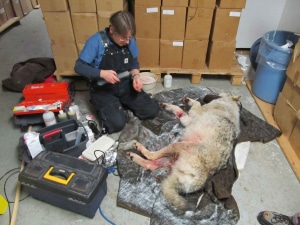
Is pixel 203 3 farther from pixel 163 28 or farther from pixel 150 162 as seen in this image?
pixel 150 162

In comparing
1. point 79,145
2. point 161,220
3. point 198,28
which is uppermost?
point 198,28

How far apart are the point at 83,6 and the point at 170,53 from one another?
109 centimetres

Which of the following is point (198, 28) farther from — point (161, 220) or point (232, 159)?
point (161, 220)

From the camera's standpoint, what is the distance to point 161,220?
1.67m

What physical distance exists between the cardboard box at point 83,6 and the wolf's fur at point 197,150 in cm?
147

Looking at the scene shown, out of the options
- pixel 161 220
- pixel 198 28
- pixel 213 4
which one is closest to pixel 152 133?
pixel 161 220

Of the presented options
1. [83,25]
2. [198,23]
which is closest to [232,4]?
[198,23]

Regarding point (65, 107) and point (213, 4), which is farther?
point (213, 4)

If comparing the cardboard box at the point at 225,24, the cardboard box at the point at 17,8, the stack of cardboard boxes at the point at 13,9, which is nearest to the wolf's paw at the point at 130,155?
the cardboard box at the point at 225,24

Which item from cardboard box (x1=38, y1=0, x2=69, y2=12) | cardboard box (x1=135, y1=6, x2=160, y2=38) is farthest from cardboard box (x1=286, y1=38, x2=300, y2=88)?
cardboard box (x1=38, y1=0, x2=69, y2=12)

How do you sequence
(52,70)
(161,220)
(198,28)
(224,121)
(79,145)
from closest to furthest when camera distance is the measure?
(161,220) → (79,145) → (224,121) → (198,28) → (52,70)

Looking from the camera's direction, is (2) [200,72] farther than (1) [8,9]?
No

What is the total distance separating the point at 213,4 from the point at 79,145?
1.98 metres

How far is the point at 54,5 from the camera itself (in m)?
2.56
